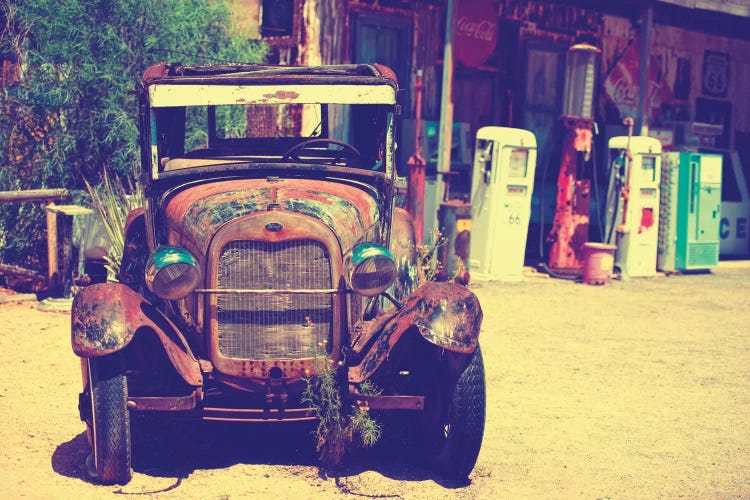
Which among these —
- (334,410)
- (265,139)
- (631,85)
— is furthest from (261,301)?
(631,85)

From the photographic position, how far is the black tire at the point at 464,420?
4.37m

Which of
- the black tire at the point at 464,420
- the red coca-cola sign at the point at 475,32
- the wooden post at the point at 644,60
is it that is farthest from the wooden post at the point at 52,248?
the wooden post at the point at 644,60

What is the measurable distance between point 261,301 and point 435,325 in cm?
83

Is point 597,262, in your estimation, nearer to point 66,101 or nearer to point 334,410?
point 66,101

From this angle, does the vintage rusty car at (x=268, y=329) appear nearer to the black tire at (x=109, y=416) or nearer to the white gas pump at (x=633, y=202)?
the black tire at (x=109, y=416)

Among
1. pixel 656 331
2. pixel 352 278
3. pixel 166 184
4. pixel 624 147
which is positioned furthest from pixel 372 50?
pixel 352 278

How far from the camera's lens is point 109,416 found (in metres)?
4.20

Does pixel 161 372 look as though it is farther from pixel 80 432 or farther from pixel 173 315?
pixel 80 432

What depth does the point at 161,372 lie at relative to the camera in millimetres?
4621

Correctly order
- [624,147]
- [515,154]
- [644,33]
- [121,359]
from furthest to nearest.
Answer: [644,33] < [624,147] < [515,154] < [121,359]

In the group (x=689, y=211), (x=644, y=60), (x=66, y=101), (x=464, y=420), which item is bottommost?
(x=464, y=420)

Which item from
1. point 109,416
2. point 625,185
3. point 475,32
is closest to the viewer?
point 109,416

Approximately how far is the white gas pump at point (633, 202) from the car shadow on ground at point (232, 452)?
7.69 meters

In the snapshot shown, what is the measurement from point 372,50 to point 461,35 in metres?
1.61
